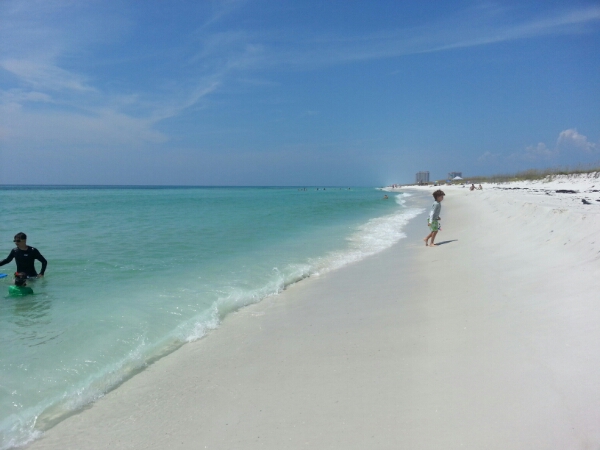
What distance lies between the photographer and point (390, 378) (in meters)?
3.25

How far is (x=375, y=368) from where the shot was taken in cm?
348

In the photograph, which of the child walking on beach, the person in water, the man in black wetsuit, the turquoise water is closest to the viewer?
the turquoise water

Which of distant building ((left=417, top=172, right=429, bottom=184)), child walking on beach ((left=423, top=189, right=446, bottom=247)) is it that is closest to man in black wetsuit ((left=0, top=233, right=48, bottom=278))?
child walking on beach ((left=423, top=189, right=446, bottom=247))

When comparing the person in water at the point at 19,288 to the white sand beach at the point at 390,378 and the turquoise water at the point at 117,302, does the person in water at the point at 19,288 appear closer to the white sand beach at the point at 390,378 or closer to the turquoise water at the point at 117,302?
the turquoise water at the point at 117,302

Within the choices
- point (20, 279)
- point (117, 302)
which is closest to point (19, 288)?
point (20, 279)

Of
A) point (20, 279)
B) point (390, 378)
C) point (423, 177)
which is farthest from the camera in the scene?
point (423, 177)

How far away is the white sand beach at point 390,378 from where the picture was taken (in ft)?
8.30

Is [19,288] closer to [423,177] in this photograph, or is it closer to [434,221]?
[434,221]

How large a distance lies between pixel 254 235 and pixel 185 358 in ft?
32.8

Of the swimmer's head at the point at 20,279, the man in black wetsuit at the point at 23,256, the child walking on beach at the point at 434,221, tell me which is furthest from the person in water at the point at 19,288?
the child walking on beach at the point at 434,221

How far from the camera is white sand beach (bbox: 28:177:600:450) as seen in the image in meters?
2.53

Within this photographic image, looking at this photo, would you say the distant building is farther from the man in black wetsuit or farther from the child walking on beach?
the man in black wetsuit

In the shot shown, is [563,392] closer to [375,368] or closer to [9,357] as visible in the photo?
[375,368]

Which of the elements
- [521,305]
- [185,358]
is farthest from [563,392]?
[185,358]
